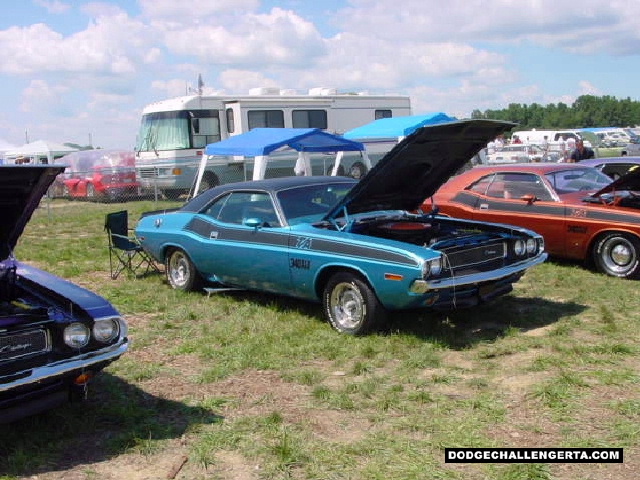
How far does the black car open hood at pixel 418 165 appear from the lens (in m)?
6.59

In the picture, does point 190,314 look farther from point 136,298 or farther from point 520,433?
point 520,433

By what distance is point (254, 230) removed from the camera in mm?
7129

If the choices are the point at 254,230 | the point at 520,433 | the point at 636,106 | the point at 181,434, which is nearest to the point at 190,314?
the point at 254,230

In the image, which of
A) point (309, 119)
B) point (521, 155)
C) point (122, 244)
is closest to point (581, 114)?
point (521, 155)

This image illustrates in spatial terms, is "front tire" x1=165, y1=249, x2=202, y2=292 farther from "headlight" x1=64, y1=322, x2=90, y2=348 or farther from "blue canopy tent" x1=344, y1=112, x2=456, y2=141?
"blue canopy tent" x1=344, y1=112, x2=456, y2=141

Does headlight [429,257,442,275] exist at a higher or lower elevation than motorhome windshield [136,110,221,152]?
lower

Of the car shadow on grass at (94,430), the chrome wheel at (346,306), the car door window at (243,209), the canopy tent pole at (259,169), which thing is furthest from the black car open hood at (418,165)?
the canopy tent pole at (259,169)

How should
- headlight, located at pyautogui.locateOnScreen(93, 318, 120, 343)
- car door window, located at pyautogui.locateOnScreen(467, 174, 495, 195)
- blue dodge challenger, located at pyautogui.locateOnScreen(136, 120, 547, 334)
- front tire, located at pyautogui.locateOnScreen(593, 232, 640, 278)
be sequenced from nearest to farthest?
headlight, located at pyautogui.locateOnScreen(93, 318, 120, 343), blue dodge challenger, located at pyautogui.locateOnScreen(136, 120, 547, 334), front tire, located at pyautogui.locateOnScreen(593, 232, 640, 278), car door window, located at pyautogui.locateOnScreen(467, 174, 495, 195)

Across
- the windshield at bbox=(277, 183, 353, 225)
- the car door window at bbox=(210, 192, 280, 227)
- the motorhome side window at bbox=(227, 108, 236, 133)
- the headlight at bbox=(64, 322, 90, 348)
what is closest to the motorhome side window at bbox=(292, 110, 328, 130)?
the motorhome side window at bbox=(227, 108, 236, 133)

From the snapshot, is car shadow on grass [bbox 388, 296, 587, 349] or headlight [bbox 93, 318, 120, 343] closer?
headlight [bbox 93, 318, 120, 343]

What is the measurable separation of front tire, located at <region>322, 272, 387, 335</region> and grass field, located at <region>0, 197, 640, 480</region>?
0.14 m

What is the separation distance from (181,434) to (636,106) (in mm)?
115822

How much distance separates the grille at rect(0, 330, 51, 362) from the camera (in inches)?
156

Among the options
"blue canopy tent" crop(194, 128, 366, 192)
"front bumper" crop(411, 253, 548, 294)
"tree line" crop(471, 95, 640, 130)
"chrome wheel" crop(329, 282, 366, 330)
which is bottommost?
"chrome wheel" crop(329, 282, 366, 330)
